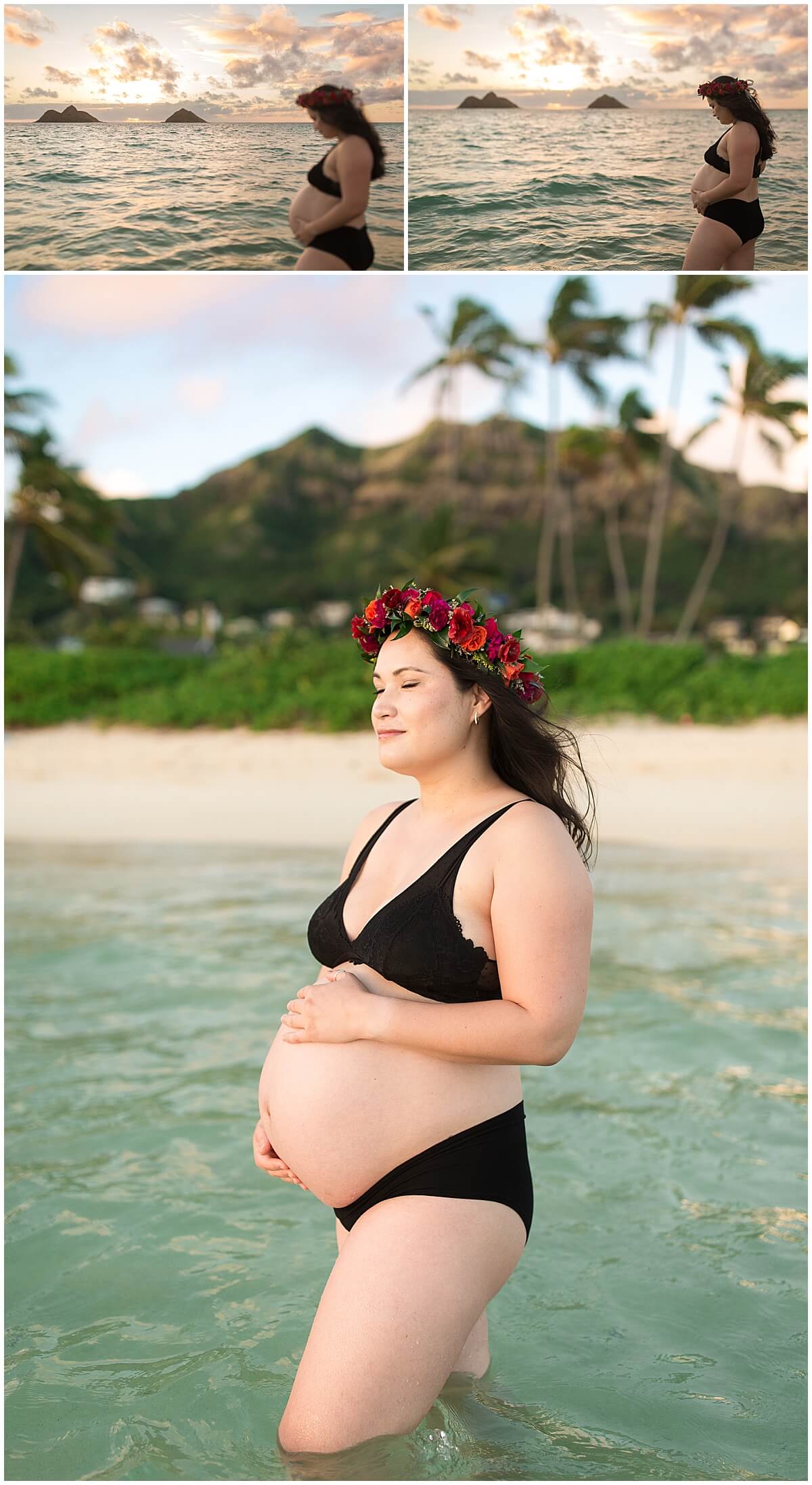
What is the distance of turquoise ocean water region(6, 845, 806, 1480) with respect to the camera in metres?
3.31

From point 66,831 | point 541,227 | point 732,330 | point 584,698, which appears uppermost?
point 732,330

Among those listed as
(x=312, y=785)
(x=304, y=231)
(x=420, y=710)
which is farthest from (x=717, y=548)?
(x=420, y=710)

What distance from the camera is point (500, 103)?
6.20m

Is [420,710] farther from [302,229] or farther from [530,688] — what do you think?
[302,229]

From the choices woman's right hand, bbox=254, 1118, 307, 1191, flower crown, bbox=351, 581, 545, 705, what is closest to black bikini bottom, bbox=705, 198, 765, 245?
flower crown, bbox=351, 581, 545, 705

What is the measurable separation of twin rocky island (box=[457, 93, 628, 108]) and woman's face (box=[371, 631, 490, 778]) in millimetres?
4256

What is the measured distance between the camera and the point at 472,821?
117 inches

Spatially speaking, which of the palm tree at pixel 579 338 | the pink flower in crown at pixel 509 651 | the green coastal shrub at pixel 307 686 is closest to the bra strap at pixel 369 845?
the pink flower in crown at pixel 509 651

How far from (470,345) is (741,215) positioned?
20747 mm

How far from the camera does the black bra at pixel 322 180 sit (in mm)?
5652

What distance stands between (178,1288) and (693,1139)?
2504 millimetres

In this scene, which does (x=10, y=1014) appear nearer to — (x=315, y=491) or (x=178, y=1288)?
(x=178, y=1288)

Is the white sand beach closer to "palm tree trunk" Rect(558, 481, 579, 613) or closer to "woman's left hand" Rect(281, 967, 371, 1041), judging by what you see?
"palm tree trunk" Rect(558, 481, 579, 613)

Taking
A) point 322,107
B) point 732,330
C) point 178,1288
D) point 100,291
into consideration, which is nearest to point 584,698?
point 732,330
